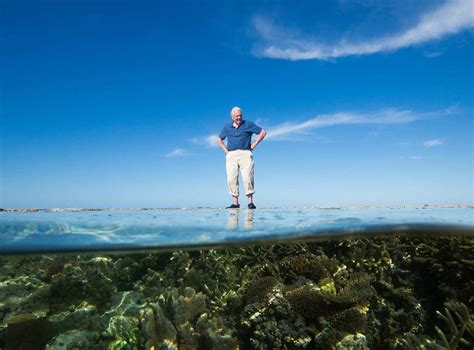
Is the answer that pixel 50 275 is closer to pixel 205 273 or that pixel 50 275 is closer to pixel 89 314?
pixel 89 314

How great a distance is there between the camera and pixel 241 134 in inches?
499

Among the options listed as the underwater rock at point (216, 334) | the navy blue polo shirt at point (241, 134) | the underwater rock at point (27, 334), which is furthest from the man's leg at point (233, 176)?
the underwater rock at point (27, 334)

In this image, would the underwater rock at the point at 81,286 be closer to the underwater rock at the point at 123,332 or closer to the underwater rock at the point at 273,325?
the underwater rock at the point at 123,332

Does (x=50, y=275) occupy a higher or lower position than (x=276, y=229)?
lower

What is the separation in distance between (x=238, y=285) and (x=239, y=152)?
5194mm

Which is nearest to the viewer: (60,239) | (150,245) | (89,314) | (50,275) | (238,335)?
(238,335)

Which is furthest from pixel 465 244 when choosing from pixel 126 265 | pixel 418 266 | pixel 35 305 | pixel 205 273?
pixel 35 305

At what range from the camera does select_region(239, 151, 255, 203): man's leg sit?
485 inches

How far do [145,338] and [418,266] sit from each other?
6.09 m

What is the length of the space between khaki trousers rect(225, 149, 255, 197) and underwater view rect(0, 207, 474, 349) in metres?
1.31

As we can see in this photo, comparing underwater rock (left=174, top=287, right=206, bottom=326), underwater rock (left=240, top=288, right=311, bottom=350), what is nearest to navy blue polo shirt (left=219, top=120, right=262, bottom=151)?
underwater rock (left=174, top=287, right=206, bottom=326)

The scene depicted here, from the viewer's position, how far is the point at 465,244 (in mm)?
8242

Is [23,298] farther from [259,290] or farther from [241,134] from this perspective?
[241,134]

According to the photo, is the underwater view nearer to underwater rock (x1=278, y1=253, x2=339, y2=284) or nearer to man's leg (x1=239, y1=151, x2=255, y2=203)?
underwater rock (x1=278, y1=253, x2=339, y2=284)
